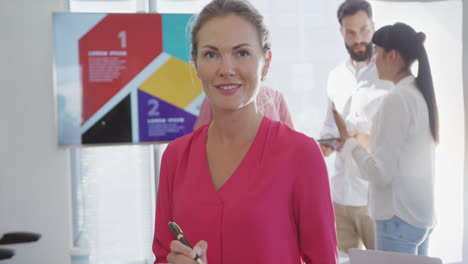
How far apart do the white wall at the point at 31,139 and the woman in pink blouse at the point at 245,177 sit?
192 cm

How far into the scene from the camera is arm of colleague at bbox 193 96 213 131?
265 cm

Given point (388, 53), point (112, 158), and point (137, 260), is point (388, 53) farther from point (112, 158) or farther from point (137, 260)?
point (137, 260)

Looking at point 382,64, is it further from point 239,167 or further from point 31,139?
point 31,139

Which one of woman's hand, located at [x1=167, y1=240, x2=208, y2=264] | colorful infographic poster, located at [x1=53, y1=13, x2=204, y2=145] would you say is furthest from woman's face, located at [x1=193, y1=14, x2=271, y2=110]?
colorful infographic poster, located at [x1=53, y1=13, x2=204, y2=145]

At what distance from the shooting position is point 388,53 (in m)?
2.58

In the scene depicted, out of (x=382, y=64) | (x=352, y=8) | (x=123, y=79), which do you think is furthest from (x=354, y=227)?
(x=123, y=79)

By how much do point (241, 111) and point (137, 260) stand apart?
6.90ft

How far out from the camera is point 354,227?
274cm

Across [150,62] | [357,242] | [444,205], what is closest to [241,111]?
[150,62]

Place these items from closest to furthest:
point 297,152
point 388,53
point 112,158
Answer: point 297,152, point 388,53, point 112,158

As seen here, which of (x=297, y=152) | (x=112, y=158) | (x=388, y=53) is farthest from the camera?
(x=112, y=158)

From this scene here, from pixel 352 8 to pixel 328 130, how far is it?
84 cm

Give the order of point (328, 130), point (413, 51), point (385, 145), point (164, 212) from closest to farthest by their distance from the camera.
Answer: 1. point (164, 212)
2. point (385, 145)
3. point (413, 51)
4. point (328, 130)

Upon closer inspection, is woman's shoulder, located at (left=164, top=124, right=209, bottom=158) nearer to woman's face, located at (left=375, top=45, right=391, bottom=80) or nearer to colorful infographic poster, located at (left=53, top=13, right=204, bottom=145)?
colorful infographic poster, located at (left=53, top=13, right=204, bottom=145)
